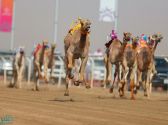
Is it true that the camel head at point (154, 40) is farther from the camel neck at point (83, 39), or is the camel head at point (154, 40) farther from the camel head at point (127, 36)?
the camel neck at point (83, 39)

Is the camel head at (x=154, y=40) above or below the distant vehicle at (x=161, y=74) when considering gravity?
above

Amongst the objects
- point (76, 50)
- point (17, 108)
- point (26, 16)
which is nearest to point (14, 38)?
point (26, 16)

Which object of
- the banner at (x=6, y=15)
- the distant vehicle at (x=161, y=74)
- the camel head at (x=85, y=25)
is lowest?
the distant vehicle at (x=161, y=74)

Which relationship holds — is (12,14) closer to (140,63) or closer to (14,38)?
(14,38)

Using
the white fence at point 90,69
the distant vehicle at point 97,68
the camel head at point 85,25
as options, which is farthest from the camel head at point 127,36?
the distant vehicle at point 97,68

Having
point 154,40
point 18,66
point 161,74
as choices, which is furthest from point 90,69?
point 154,40

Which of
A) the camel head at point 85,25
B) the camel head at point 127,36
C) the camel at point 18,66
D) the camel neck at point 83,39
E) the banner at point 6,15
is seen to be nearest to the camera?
the camel head at point 85,25

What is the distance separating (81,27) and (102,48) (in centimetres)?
1997

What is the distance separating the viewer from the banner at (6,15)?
3931cm

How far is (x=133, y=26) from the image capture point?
35438mm

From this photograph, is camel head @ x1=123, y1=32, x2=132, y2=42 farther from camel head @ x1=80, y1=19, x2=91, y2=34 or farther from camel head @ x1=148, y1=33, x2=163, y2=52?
camel head @ x1=80, y1=19, x2=91, y2=34

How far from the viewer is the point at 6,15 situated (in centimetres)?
3934

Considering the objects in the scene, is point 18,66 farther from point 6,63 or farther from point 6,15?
point 6,15

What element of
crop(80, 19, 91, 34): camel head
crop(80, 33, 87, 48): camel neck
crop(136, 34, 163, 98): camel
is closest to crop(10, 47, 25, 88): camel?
crop(136, 34, 163, 98): camel
